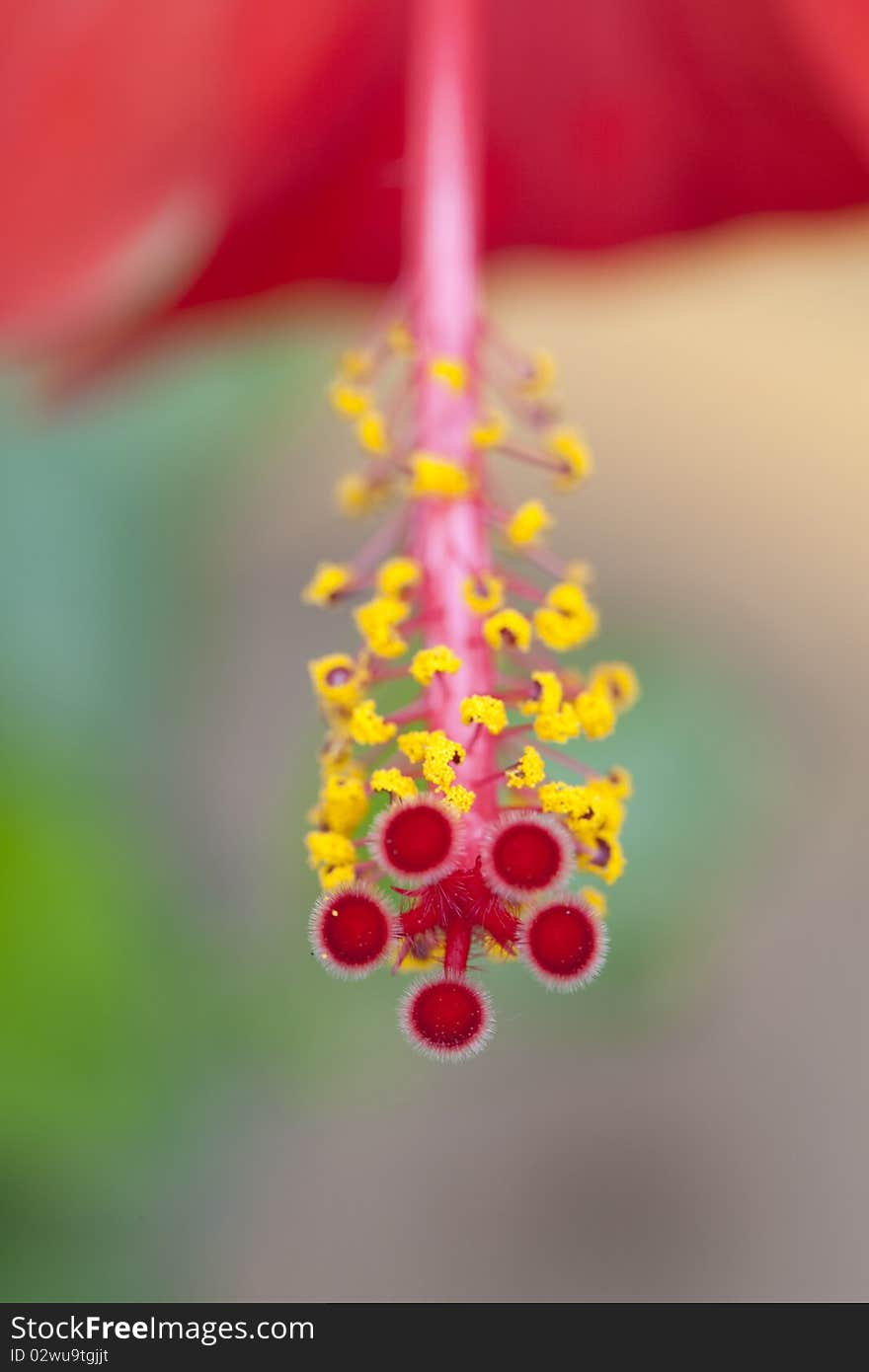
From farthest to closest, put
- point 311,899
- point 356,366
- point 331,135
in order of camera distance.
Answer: point 311,899
point 331,135
point 356,366

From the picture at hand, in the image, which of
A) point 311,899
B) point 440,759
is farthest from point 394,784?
point 311,899

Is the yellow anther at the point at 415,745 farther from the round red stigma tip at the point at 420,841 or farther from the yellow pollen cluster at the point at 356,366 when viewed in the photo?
the yellow pollen cluster at the point at 356,366

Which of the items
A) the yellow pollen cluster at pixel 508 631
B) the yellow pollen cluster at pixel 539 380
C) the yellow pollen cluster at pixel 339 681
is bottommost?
the yellow pollen cluster at pixel 339 681

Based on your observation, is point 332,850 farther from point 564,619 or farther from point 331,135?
point 331,135

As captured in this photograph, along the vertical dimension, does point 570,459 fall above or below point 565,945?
above

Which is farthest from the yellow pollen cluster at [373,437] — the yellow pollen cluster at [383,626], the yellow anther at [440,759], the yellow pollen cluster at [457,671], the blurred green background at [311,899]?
the blurred green background at [311,899]

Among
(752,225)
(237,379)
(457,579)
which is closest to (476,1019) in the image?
(457,579)

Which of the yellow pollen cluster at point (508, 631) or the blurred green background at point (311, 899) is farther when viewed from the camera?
the blurred green background at point (311, 899)

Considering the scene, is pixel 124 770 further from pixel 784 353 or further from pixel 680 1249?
pixel 784 353
